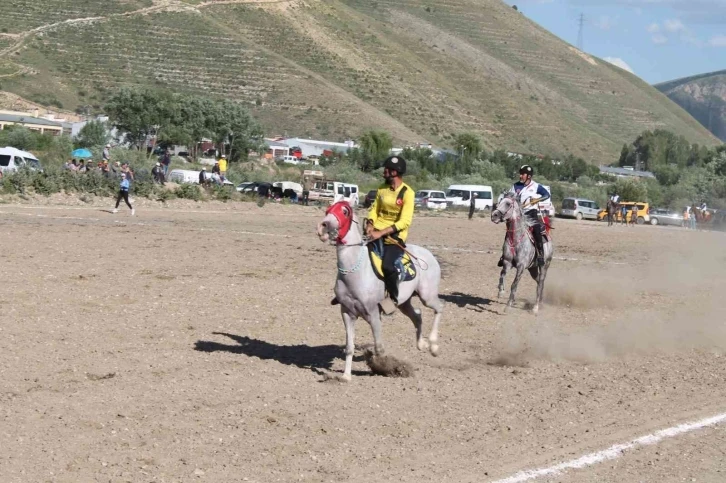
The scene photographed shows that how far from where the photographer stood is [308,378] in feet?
37.2

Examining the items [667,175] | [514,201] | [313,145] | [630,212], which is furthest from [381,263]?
[667,175]

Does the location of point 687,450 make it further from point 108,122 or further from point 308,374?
point 108,122

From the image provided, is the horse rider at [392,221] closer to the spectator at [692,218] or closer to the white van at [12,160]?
the white van at [12,160]

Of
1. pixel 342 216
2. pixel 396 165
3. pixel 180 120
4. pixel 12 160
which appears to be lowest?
pixel 12 160

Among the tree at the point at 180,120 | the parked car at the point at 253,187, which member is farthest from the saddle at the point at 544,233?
the tree at the point at 180,120

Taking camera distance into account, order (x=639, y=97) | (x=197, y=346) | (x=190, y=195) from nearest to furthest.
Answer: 1. (x=197, y=346)
2. (x=190, y=195)
3. (x=639, y=97)

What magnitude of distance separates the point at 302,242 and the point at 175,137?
61.9 metres

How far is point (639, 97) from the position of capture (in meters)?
194

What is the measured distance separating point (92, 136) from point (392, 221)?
7285cm

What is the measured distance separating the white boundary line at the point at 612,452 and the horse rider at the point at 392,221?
10.7 feet

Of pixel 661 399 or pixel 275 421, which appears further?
pixel 661 399

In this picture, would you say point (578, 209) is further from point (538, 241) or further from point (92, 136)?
point (538, 241)

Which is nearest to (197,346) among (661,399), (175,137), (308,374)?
(308,374)

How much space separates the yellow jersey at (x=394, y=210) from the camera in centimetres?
1165
